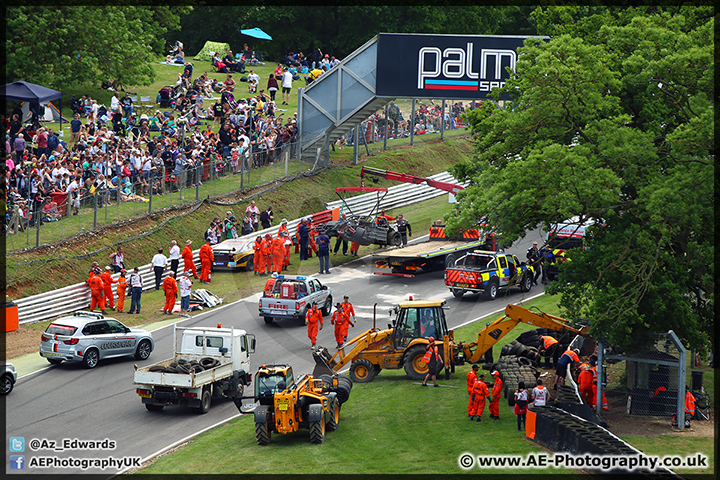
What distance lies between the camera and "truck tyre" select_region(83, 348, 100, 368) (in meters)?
24.9

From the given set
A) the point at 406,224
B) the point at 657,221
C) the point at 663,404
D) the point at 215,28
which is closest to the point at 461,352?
the point at 663,404

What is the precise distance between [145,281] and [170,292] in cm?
350

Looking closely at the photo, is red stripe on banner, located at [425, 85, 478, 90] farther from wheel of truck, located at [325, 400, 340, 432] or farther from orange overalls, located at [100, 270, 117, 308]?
wheel of truck, located at [325, 400, 340, 432]

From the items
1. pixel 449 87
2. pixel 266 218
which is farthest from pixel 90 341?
pixel 449 87

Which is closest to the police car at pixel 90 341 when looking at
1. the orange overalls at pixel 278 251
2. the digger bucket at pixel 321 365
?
the digger bucket at pixel 321 365

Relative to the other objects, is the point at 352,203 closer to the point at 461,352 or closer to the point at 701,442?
the point at 461,352

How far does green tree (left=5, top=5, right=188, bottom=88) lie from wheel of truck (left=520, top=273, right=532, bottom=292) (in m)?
27.0

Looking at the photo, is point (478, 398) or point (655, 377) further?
point (478, 398)

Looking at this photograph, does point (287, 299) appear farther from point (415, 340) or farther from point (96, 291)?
point (96, 291)

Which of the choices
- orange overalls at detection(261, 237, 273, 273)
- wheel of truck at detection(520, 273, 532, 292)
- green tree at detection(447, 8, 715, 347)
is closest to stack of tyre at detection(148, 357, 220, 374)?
green tree at detection(447, 8, 715, 347)

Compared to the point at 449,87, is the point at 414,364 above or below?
below

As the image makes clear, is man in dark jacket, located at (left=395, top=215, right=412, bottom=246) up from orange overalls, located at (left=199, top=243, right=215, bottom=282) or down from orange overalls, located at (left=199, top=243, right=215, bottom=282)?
up

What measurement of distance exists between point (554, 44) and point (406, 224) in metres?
18.7

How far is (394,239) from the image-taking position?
37.3 metres
